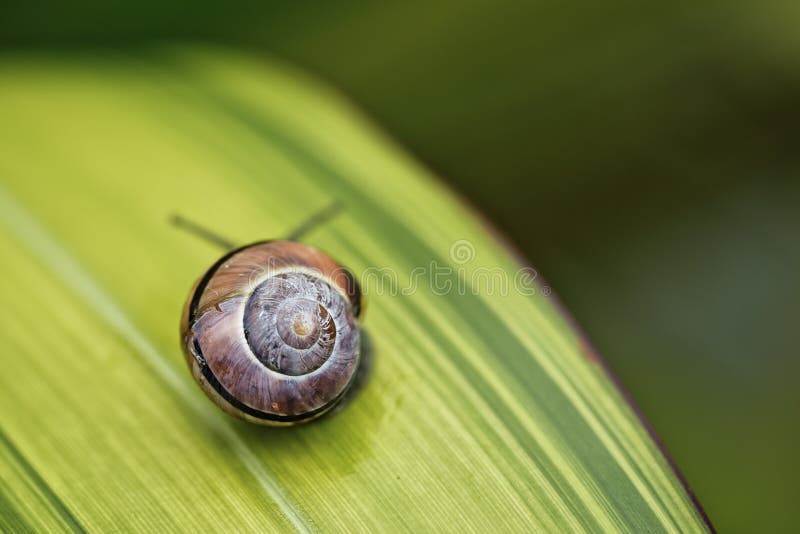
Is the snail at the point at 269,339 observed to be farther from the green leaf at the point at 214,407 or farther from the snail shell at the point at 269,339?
the green leaf at the point at 214,407

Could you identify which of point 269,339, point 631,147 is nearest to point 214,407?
point 269,339

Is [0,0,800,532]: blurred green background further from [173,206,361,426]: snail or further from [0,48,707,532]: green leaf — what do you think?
[173,206,361,426]: snail

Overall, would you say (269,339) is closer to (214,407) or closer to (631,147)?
(214,407)

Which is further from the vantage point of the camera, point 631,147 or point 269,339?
point 631,147

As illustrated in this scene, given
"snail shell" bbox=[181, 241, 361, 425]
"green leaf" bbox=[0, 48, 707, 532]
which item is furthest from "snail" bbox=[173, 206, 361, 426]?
"green leaf" bbox=[0, 48, 707, 532]

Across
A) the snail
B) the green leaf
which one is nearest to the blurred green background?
the green leaf

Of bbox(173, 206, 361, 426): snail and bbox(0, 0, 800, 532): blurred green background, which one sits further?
bbox(0, 0, 800, 532): blurred green background
